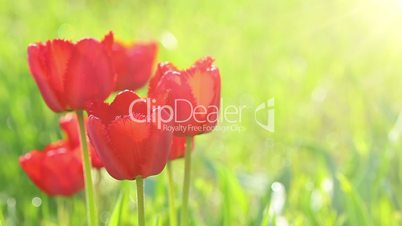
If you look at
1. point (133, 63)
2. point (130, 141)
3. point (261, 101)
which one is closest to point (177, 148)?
point (130, 141)

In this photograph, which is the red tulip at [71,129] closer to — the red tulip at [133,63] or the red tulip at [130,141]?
the red tulip at [133,63]

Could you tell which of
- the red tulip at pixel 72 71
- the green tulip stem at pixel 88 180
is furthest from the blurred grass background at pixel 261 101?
the red tulip at pixel 72 71

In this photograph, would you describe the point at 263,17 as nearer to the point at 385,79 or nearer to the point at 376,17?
the point at 376,17

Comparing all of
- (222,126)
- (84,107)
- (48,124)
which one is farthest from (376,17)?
(84,107)

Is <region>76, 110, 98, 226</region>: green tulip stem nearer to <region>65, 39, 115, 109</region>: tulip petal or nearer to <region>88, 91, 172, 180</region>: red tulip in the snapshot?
<region>65, 39, 115, 109</region>: tulip petal

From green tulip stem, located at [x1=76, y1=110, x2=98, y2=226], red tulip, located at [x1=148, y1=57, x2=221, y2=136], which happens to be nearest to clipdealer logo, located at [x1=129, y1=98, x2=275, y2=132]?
red tulip, located at [x1=148, y1=57, x2=221, y2=136]

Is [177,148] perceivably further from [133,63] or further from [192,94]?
[133,63]

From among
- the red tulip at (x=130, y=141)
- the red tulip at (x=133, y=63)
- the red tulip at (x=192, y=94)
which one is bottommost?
the red tulip at (x=130, y=141)
